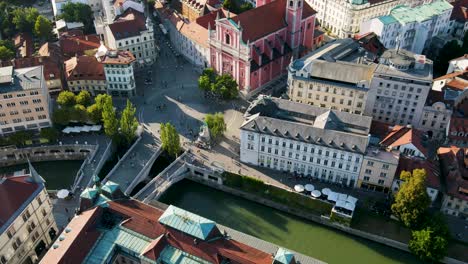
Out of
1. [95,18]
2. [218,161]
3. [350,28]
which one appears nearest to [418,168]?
[218,161]

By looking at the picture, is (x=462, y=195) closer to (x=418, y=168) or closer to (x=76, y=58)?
(x=418, y=168)

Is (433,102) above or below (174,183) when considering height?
above

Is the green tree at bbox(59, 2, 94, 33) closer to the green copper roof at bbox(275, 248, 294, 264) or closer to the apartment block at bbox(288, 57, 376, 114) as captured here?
the apartment block at bbox(288, 57, 376, 114)

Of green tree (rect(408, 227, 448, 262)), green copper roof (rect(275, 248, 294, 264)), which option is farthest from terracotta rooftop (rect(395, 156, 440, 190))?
green copper roof (rect(275, 248, 294, 264))

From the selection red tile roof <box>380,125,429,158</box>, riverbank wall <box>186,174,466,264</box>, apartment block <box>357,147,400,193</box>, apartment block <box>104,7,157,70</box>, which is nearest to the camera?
riverbank wall <box>186,174,466,264</box>

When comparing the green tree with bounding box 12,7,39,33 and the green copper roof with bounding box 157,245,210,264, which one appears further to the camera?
the green tree with bounding box 12,7,39,33

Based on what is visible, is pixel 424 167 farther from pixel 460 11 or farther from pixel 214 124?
pixel 460 11

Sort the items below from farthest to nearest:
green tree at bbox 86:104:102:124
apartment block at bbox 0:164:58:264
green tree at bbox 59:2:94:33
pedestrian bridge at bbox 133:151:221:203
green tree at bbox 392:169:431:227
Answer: green tree at bbox 59:2:94:33 → green tree at bbox 86:104:102:124 → pedestrian bridge at bbox 133:151:221:203 → green tree at bbox 392:169:431:227 → apartment block at bbox 0:164:58:264

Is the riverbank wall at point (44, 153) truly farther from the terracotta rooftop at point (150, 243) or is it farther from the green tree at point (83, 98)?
the terracotta rooftop at point (150, 243)
